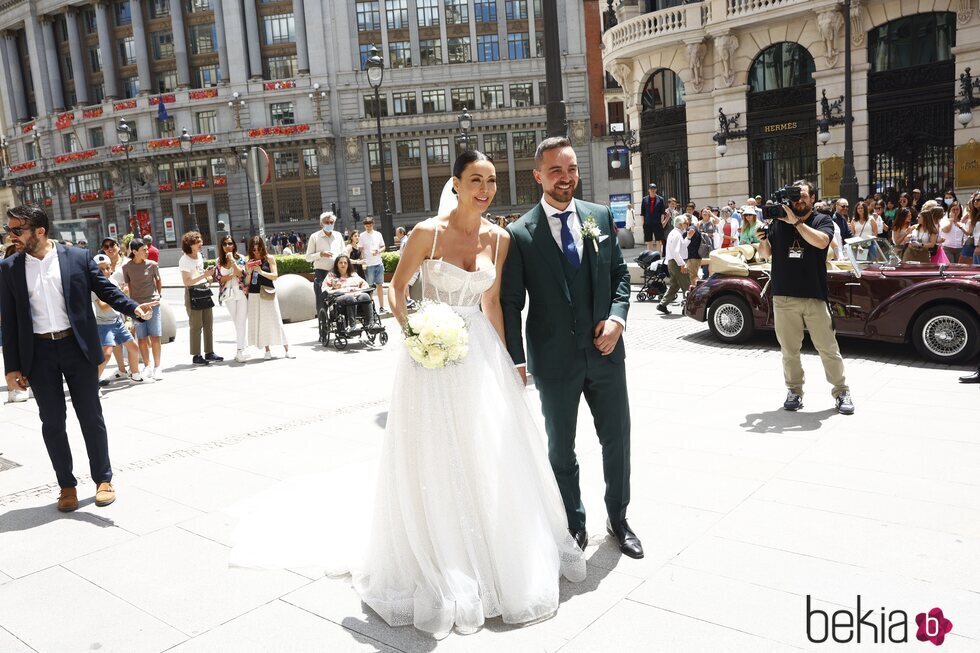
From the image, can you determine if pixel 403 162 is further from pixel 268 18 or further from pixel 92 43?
pixel 92 43

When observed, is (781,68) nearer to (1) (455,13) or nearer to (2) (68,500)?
(2) (68,500)

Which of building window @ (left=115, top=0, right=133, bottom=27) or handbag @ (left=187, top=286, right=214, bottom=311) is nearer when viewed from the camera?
handbag @ (left=187, top=286, right=214, bottom=311)

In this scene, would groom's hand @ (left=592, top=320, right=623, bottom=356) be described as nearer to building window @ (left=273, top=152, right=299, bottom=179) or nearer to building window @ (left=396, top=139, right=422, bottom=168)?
building window @ (left=396, top=139, right=422, bottom=168)

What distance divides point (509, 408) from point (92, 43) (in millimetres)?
81583

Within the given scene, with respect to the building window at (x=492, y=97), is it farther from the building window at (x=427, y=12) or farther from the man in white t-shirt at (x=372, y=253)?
the man in white t-shirt at (x=372, y=253)

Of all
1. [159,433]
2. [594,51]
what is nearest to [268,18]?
[594,51]

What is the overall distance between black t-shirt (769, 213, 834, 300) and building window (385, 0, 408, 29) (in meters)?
61.4

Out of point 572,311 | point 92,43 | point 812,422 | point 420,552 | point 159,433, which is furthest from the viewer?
point 92,43

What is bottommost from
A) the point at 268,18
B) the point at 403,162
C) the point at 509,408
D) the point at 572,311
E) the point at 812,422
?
the point at 812,422

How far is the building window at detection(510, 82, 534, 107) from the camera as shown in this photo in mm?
62250

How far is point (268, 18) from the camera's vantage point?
64.7 m

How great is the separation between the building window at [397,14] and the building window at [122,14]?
981 inches

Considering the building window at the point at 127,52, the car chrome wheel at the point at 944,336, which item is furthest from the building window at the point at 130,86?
the car chrome wheel at the point at 944,336

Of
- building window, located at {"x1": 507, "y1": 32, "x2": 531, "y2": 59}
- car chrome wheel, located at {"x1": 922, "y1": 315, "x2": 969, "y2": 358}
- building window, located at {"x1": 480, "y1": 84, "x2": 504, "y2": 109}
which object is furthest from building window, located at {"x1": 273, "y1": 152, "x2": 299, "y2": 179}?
car chrome wheel, located at {"x1": 922, "y1": 315, "x2": 969, "y2": 358}
